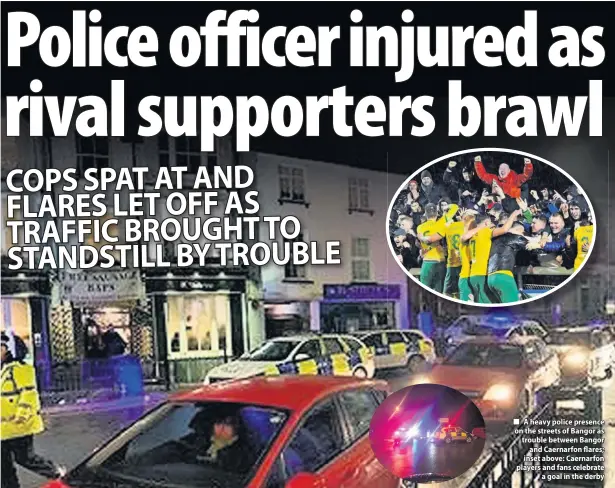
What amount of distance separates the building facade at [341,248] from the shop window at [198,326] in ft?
0.52

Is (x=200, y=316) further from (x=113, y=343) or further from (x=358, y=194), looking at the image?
(x=358, y=194)

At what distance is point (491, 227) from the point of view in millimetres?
2736

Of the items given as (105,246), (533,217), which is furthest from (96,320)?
(533,217)

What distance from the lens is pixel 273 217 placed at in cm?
268

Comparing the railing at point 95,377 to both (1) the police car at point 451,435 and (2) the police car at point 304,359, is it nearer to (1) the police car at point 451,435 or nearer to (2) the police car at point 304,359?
(2) the police car at point 304,359

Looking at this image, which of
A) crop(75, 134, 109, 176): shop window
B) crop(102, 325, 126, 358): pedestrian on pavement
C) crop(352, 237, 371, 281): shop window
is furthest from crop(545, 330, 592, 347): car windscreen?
crop(75, 134, 109, 176): shop window

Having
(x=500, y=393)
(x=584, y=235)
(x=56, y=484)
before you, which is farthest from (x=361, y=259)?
(x=56, y=484)

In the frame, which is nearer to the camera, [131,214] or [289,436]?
[289,436]

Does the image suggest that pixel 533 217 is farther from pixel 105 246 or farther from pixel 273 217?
pixel 105 246

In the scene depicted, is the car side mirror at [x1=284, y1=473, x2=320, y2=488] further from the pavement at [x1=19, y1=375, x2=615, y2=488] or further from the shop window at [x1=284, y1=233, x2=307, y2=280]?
the shop window at [x1=284, y1=233, x2=307, y2=280]

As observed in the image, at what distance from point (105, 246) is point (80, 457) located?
0.72m

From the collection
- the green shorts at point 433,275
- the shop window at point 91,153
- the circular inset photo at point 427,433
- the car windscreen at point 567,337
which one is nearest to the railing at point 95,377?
the shop window at point 91,153

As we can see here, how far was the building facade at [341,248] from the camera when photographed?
104 inches

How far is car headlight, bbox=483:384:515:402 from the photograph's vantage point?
8.95 feet
